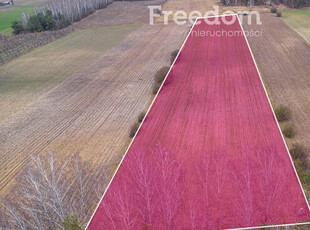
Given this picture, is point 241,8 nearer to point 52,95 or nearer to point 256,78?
point 256,78

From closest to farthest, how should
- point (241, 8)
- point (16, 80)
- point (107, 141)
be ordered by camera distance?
1. point (107, 141)
2. point (16, 80)
3. point (241, 8)

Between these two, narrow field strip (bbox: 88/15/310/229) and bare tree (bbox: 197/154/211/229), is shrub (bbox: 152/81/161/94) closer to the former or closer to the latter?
narrow field strip (bbox: 88/15/310/229)

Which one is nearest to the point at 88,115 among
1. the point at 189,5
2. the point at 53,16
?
the point at 53,16

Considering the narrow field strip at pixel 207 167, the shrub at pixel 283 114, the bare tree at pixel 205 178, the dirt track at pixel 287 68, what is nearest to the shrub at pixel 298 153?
the narrow field strip at pixel 207 167

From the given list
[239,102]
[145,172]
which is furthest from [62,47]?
[145,172]

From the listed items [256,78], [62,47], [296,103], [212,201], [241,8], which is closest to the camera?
[212,201]

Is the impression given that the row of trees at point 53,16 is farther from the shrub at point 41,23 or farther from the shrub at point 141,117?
the shrub at point 141,117
